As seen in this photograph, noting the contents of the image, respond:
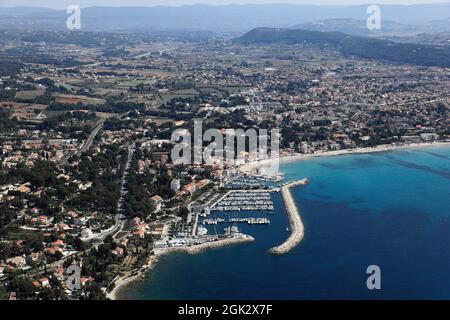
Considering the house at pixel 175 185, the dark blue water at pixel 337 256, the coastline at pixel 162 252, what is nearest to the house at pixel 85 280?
the coastline at pixel 162 252

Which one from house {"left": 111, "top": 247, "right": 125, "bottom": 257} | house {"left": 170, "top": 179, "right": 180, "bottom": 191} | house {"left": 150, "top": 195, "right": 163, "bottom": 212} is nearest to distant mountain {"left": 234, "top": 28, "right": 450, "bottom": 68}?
house {"left": 170, "top": 179, "right": 180, "bottom": 191}

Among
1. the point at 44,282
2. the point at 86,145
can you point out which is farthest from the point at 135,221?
the point at 86,145

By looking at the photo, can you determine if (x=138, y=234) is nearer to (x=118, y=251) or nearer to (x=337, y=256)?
(x=118, y=251)

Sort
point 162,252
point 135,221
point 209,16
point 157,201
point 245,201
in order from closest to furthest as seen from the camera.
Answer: point 162,252 → point 135,221 → point 157,201 → point 245,201 → point 209,16

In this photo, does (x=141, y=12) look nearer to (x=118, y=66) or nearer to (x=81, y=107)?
(x=118, y=66)

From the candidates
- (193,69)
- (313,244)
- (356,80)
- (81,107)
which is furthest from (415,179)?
(193,69)

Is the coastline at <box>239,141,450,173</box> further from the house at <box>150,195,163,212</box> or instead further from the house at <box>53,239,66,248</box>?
the house at <box>53,239,66,248</box>
